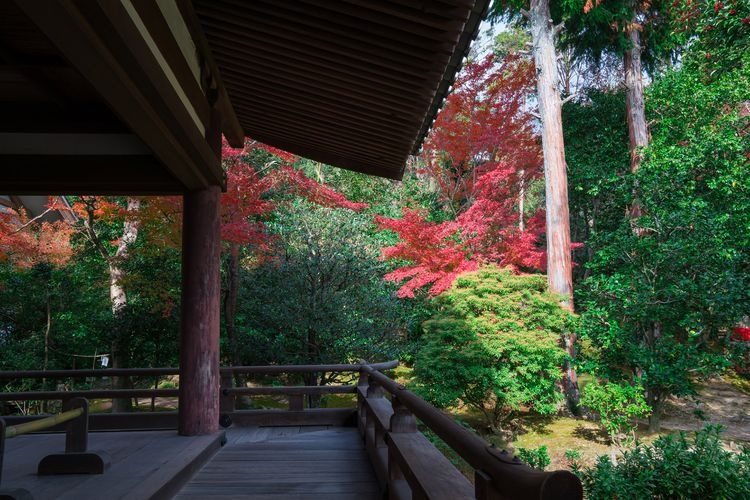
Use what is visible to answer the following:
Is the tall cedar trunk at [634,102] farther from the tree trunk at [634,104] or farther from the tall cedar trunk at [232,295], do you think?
the tall cedar trunk at [232,295]

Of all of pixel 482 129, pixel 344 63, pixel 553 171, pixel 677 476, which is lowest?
pixel 677 476

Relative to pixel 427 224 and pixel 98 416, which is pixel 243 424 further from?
pixel 427 224

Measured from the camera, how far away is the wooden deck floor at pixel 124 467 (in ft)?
9.54

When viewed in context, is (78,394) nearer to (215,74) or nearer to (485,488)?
(215,74)

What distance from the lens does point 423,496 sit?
5.82 ft

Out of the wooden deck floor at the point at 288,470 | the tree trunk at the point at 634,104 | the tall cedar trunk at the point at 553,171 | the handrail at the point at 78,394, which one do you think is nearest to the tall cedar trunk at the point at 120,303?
the handrail at the point at 78,394

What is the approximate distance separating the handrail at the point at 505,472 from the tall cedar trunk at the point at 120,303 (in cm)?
793

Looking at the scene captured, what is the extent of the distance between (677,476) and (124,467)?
5.09m

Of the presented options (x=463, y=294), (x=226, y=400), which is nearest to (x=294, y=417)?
(x=226, y=400)

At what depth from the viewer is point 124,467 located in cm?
335

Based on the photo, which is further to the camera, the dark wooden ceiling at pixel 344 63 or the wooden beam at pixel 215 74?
the wooden beam at pixel 215 74

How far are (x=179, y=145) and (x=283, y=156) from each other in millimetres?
7516

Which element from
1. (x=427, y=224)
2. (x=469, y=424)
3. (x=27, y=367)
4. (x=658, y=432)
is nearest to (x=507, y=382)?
(x=469, y=424)

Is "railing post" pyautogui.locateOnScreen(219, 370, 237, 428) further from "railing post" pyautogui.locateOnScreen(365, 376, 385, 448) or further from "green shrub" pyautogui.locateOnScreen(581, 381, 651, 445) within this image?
"green shrub" pyautogui.locateOnScreen(581, 381, 651, 445)
